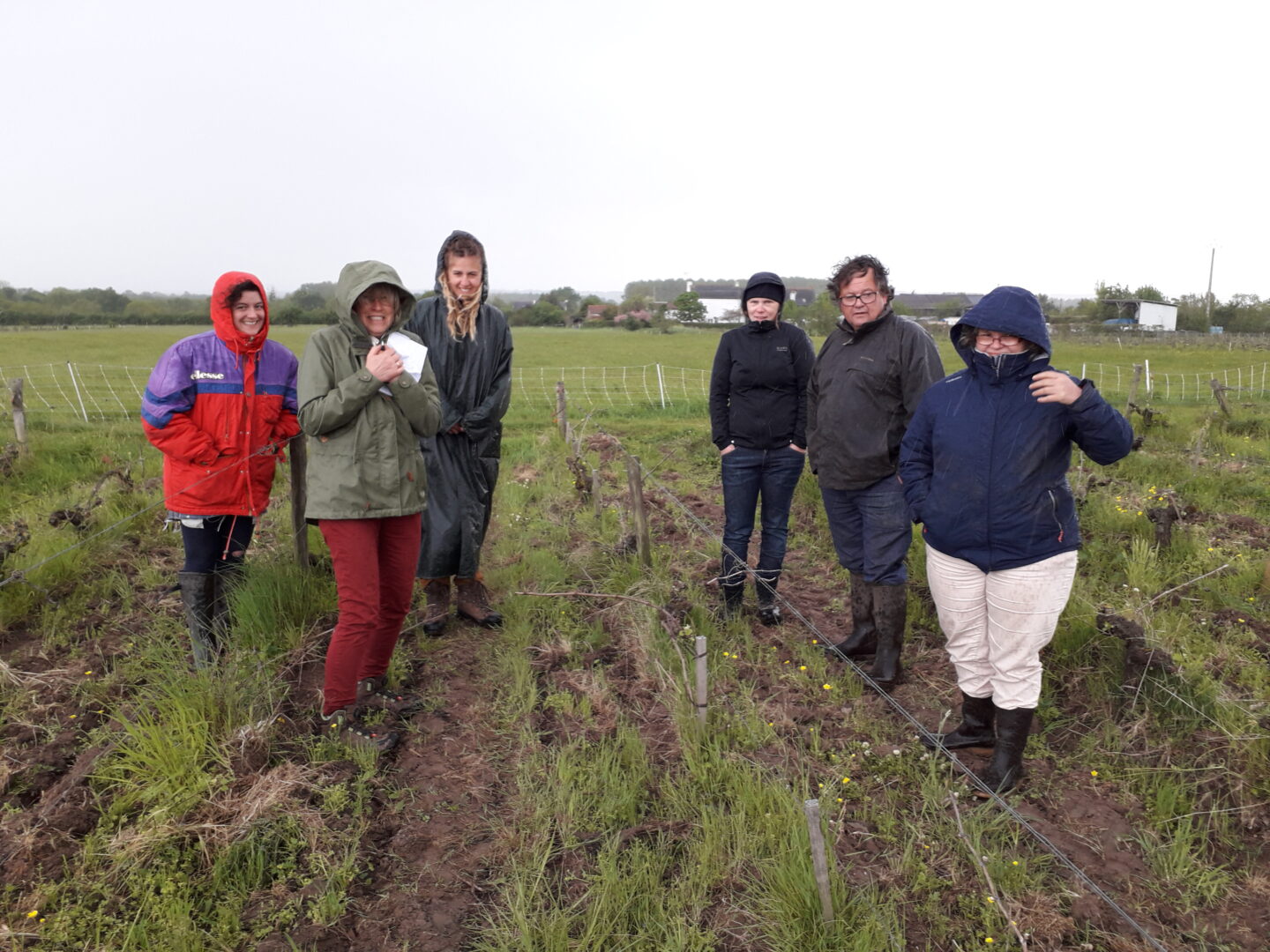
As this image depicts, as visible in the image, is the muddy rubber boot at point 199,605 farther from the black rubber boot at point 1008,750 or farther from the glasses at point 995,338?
the glasses at point 995,338

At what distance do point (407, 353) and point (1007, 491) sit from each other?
2.47 meters

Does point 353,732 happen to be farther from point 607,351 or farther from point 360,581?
point 607,351

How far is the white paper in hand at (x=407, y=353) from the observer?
3197 millimetres

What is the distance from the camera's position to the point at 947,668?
13.3 feet

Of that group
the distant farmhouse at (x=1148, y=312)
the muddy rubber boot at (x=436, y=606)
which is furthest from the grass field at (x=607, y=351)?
the muddy rubber boot at (x=436, y=606)

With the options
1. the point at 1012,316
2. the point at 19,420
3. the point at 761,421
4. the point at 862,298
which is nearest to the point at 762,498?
the point at 761,421

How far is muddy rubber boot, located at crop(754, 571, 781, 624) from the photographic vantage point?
15.2 ft

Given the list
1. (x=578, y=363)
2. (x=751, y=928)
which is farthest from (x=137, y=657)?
(x=578, y=363)

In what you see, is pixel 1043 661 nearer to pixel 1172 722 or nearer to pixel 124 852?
pixel 1172 722

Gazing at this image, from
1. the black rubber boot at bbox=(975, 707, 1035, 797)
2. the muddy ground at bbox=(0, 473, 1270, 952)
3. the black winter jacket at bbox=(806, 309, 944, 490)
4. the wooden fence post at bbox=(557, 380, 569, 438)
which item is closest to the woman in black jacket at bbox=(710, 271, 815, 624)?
the black winter jacket at bbox=(806, 309, 944, 490)

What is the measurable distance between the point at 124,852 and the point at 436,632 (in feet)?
6.64

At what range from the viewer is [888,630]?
3924 mm

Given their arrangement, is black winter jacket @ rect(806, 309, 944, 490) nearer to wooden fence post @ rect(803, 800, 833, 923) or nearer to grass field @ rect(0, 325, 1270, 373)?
wooden fence post @ rect(803, 800, 833, 923)

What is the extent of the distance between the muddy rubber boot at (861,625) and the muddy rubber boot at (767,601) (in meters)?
0.49
